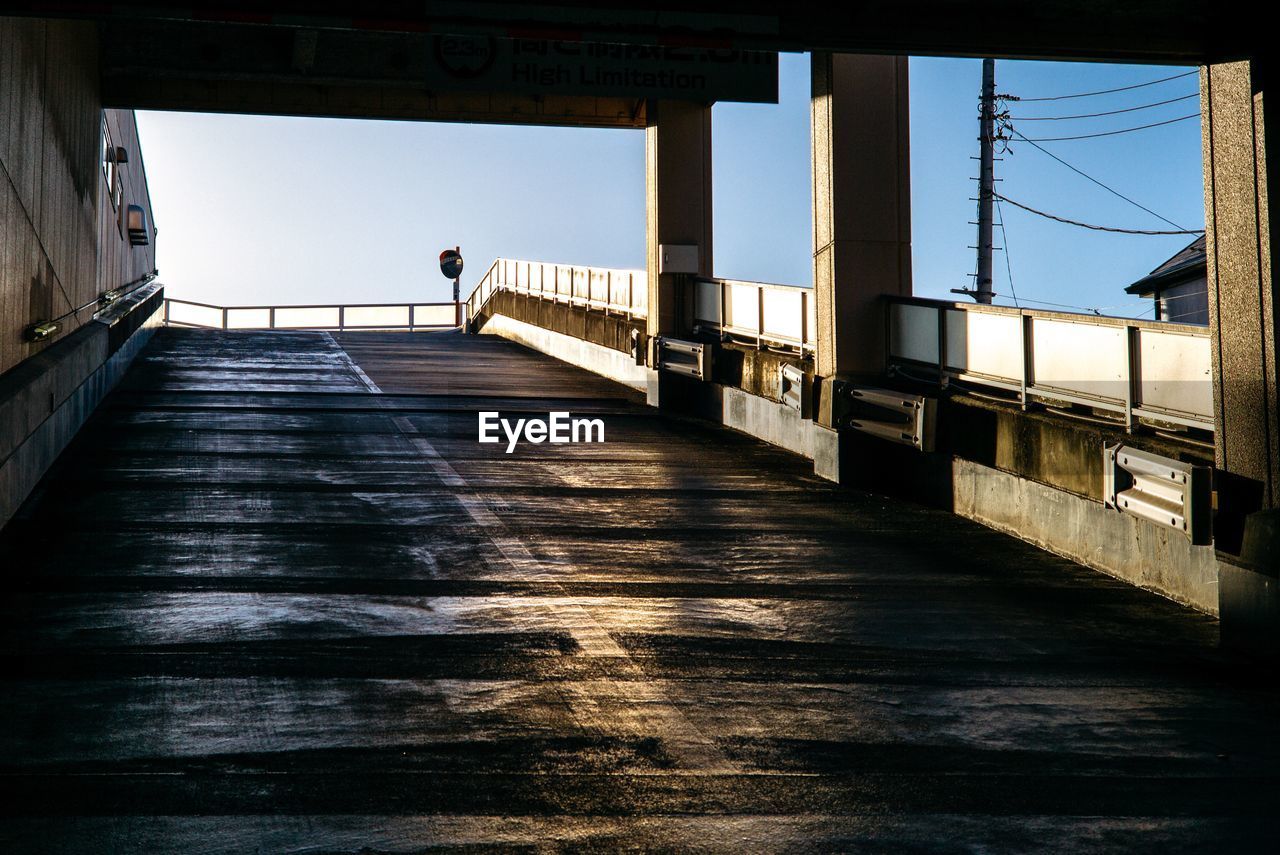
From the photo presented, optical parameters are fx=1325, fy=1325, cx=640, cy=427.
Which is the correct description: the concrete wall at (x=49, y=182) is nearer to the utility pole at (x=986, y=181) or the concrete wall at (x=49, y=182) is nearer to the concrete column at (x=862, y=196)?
the concrete column at (x=862, y=196)

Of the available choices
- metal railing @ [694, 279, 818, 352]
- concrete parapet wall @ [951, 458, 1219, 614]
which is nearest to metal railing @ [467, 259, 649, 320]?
metal railing @ [694, 279, 818, 352]

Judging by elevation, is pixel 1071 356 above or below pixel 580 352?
below

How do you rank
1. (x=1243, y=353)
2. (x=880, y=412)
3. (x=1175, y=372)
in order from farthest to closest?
(x=880, y=412)
(x=1175, y=372)
(x=1243, y=353)

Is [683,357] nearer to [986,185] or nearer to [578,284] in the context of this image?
[578,284]

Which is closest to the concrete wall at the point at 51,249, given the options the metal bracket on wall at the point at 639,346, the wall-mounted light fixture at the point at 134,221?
the wall-mounted light fixture at the point at 134,221

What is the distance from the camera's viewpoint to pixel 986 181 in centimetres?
4003

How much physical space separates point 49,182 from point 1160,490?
12250 mm

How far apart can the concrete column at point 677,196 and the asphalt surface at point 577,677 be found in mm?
7772

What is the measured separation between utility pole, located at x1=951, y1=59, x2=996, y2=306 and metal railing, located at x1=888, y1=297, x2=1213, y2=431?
23.5 meters

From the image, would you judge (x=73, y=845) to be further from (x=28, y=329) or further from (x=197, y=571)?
(x=28, y=329)

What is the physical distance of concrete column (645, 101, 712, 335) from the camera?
873 inches

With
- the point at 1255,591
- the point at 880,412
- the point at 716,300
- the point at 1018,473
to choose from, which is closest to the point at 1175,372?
the point at 1255,591

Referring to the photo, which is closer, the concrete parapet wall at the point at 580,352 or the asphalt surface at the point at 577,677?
the asphalt surface at the point at 577,677

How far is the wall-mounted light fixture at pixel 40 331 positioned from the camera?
43.3 ft
